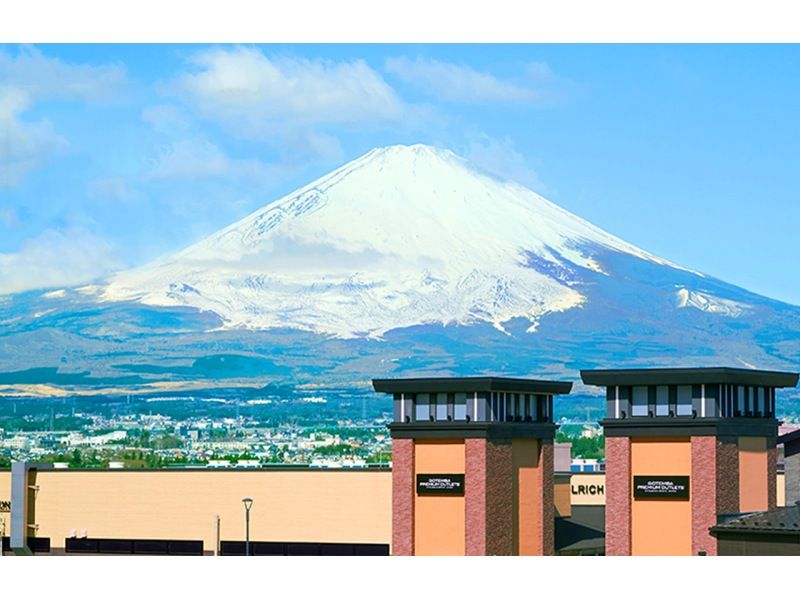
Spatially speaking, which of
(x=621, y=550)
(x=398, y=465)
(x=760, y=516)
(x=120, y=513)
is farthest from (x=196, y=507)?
(x=760, y=516)

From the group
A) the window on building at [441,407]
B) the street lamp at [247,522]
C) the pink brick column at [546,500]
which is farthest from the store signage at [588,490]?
the window on building at [441,407]

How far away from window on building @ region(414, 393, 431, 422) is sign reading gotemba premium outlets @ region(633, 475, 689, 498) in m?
11.8

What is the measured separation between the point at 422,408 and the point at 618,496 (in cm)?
1168

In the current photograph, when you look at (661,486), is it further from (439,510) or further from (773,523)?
(773,523)

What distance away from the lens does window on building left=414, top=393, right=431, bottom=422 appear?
260 ft

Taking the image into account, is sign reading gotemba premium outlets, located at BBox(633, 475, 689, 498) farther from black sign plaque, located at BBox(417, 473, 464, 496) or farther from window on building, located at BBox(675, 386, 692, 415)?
black sign plaque, located at BBox(417, 473, 464, 496)

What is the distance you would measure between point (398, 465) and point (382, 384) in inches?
165

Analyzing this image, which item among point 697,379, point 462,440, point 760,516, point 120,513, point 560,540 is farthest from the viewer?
point 120,513

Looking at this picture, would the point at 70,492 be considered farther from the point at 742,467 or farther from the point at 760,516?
the point at 760,516

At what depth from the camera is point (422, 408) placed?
7944 cm

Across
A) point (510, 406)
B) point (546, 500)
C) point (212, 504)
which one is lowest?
point (212, 504)

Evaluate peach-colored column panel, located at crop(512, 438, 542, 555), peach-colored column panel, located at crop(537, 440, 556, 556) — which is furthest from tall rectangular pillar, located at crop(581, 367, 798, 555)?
peach-colored column panel, located at crop(537, 440, 556, 556)

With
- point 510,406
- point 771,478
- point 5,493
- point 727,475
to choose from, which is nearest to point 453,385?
point 510,406

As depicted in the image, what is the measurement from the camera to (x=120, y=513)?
316 ft
